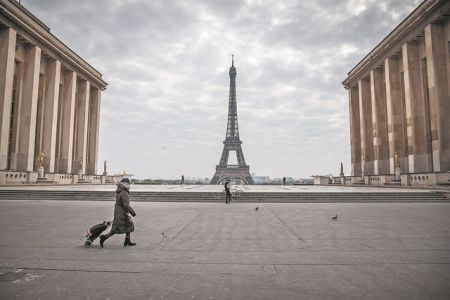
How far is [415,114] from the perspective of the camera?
3438 centimetres

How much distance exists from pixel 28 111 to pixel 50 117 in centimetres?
441

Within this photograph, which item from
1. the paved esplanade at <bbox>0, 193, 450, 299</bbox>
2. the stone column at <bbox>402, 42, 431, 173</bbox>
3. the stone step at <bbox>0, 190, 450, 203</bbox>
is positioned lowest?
the paved esplanade at <bbox>0, 193, 450, 299</bbox>

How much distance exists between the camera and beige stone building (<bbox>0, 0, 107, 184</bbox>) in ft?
108

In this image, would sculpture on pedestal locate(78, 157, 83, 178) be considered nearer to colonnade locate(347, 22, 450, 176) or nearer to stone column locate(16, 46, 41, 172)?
stone column locate(16, 46, 41, 172)

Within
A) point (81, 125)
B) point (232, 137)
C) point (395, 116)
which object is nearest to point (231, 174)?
point (232, 137)

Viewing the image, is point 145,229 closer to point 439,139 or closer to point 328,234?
point 328,234

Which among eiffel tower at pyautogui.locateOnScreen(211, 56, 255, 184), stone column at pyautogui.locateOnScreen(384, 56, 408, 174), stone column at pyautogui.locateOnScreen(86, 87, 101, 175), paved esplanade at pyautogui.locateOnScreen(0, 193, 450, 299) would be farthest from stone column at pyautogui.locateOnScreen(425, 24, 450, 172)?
eiffel tower at pyautogui.locateOnScreen(211, 56, 255, 184)

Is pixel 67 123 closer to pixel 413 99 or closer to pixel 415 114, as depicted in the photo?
pixel 413 99

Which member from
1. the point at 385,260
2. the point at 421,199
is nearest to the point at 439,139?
the point at 421,199

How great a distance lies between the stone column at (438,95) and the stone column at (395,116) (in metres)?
6.28

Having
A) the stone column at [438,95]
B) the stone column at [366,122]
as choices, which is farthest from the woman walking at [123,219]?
the stone column at [366,122]

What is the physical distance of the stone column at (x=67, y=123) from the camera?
1768 inches

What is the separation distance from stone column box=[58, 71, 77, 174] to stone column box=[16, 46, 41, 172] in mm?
7749

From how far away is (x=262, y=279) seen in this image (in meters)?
4.60
